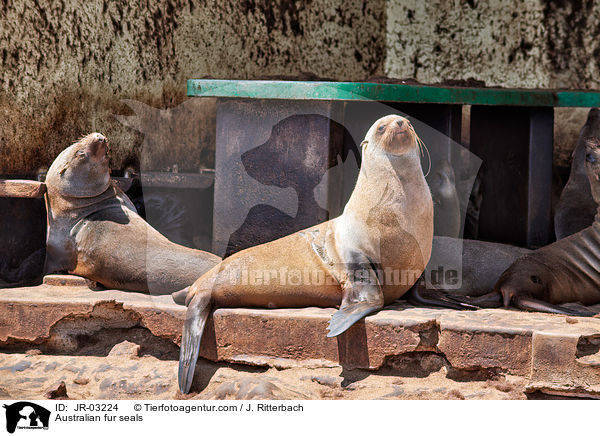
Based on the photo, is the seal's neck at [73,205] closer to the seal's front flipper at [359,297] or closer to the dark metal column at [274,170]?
the dark metal column at [274,170]

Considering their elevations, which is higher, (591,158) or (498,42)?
(498,42)

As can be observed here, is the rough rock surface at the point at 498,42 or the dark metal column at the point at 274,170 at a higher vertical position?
the rough rock surface at the point at 498,42

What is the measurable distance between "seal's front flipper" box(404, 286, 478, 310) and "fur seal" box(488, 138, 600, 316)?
0.31m

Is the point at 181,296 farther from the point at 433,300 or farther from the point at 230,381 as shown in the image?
the point at 433,300

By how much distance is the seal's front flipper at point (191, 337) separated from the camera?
12.6ft

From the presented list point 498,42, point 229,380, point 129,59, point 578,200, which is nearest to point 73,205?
point 129,59

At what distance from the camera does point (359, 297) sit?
4.02 meters

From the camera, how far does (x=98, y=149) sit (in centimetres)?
525

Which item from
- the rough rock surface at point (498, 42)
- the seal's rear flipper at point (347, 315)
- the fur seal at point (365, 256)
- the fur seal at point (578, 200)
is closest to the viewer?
the seal's rear flipper at point (347, 315)

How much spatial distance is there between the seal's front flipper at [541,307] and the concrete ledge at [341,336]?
148 mm

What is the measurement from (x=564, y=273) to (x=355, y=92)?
178cm

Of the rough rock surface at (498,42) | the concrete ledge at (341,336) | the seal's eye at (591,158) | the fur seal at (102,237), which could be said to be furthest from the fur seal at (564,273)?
the rough rock surface at (498,42)
